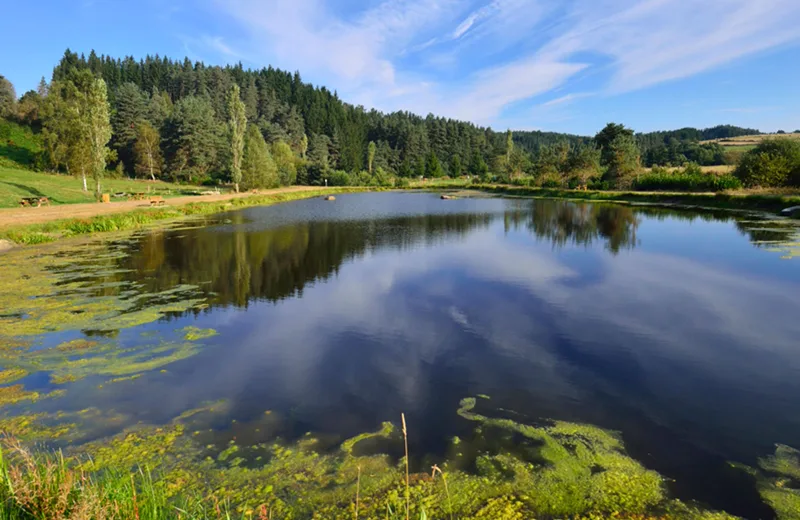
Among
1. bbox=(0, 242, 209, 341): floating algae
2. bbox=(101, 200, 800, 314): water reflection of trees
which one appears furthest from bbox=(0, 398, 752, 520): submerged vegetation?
bbox=(101, 200, 800, 314): water reflection of trees

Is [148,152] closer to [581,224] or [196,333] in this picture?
[581,224]

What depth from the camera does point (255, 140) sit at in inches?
2581

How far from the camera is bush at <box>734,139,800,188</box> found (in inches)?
1544

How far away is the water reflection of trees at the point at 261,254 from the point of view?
16.0 m

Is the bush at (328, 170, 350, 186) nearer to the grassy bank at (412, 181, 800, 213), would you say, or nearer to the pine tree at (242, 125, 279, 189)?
the pine tree at (242, 125, 279, 189)

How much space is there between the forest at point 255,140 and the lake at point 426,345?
33430 millimetres

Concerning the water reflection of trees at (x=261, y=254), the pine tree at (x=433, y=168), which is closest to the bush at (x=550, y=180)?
the water reflection of trees at (x=261, y=254)

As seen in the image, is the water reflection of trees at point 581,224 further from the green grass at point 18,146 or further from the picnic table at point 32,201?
the green grass at point 18,146

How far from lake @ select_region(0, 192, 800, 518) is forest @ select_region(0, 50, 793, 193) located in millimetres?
33430

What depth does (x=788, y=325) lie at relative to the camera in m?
11.2

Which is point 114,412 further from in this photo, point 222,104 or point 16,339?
point 222,104

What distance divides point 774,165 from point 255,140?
61439 mm

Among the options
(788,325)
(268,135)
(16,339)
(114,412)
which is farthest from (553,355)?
(268,135)

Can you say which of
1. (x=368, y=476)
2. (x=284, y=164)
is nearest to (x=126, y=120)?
(x=284, y=164)
